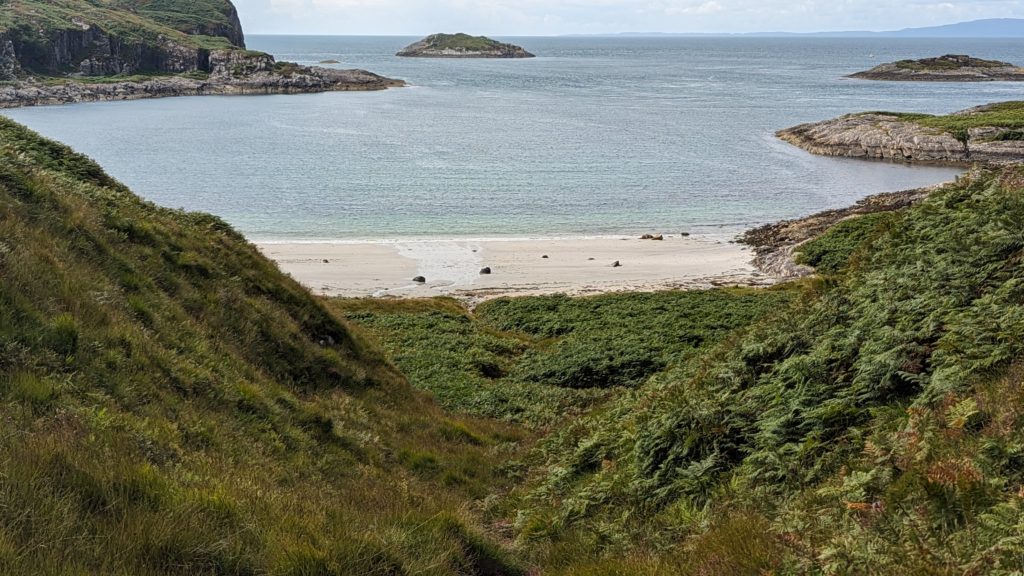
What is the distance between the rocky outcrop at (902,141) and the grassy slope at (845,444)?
9502 cm

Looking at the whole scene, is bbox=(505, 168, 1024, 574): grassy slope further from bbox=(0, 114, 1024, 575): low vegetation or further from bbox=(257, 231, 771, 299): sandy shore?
bbox=(257, 231, 771, 299): sandy shore

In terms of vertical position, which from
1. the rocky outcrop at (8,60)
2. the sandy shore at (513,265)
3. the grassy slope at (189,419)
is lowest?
the sandy shore at (513,265)

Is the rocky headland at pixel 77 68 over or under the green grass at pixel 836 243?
over

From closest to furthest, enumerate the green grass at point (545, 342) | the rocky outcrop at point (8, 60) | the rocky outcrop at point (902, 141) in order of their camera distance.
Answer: the green grass at point (545, 342) < the rocky outcrop at point (902, 141) < the rocky outcrop at point (8, 60)

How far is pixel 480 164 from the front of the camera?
9306cm

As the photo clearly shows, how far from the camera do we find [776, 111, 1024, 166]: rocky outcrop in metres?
93.0

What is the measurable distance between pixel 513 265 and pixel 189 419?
45310 mm

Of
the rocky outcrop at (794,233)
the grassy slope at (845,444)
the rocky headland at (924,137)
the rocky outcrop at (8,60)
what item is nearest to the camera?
the grassy slope at (845,444)

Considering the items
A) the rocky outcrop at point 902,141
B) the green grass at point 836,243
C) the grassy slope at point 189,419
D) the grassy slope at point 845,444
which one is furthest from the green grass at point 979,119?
the grassy slope at point 189,419

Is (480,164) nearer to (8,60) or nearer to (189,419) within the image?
(189,419)

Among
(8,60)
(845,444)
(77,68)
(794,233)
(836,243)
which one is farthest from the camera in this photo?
(77,68)

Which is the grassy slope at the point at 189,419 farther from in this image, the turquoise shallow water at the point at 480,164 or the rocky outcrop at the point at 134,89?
the rocky outcrop at the point at 134,89

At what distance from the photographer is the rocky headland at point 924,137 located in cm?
9350

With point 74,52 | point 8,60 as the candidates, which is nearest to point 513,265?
point 8,60
